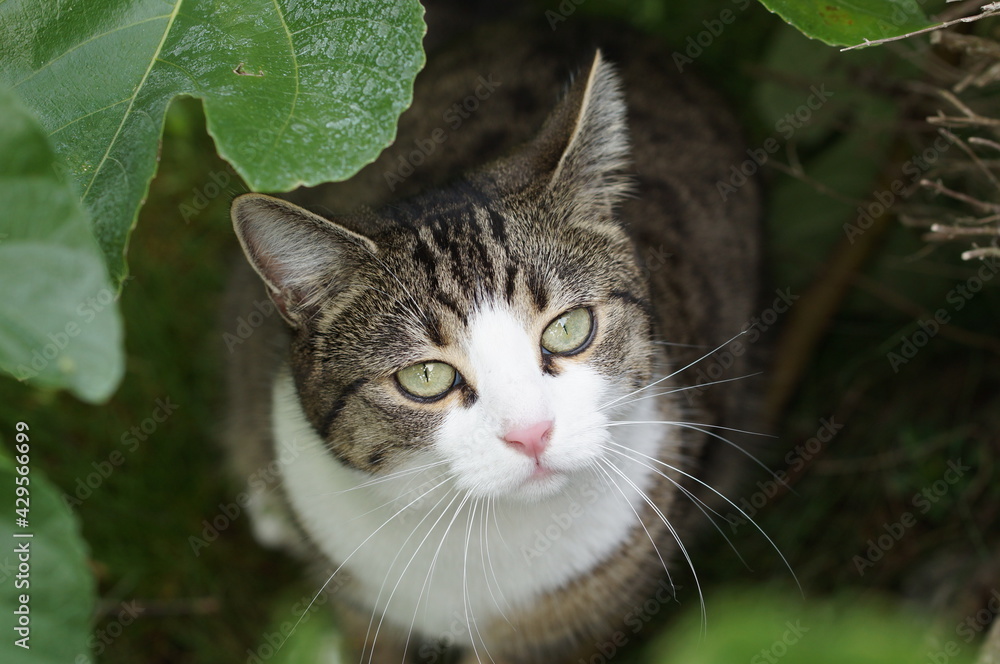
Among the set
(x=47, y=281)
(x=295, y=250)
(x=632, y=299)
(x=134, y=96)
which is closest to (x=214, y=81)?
(x=134, y=96)

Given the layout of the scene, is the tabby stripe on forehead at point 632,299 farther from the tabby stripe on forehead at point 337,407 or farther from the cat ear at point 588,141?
the tabby stripe on forehead at point 337,407

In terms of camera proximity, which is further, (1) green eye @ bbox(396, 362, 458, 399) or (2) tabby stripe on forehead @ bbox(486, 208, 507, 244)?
(2) tabby stripe on forehead @ bbox(486, 208, 507, 244)

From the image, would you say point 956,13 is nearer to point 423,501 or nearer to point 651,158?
point 651,158

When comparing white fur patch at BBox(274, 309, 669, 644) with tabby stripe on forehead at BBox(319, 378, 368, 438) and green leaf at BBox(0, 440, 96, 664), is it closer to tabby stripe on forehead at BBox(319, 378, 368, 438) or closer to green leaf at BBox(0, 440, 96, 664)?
tabby stripe on forehead at BBox(319, 378, 368, 438)

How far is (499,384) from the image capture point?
1.64 metres

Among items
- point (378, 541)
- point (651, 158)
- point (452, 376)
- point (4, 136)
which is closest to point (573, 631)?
point (378, 541)

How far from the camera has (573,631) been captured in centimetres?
236

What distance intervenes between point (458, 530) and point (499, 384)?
53 cm

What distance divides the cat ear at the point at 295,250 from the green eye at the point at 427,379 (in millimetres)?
271

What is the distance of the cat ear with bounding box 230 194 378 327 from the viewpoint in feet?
5.50

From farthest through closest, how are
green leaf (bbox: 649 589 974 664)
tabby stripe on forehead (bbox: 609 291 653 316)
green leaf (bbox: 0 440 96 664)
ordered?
tabby stripe on forehead (bbox: 609 291 653 316) → green leaf (bbox: 0 440 96 664) → green leaf (bbox: 649 589 974 664)

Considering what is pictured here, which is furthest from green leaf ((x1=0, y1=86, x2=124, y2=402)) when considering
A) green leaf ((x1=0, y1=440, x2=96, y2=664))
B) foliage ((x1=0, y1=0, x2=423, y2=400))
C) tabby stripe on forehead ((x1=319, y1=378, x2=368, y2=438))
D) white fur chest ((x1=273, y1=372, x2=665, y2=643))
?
white fur chest ((x1=273, y1=372, x2=665, y2=643))

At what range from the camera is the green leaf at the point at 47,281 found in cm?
114

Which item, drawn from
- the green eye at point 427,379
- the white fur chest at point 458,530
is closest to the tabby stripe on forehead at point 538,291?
the green eye at point 427,379
